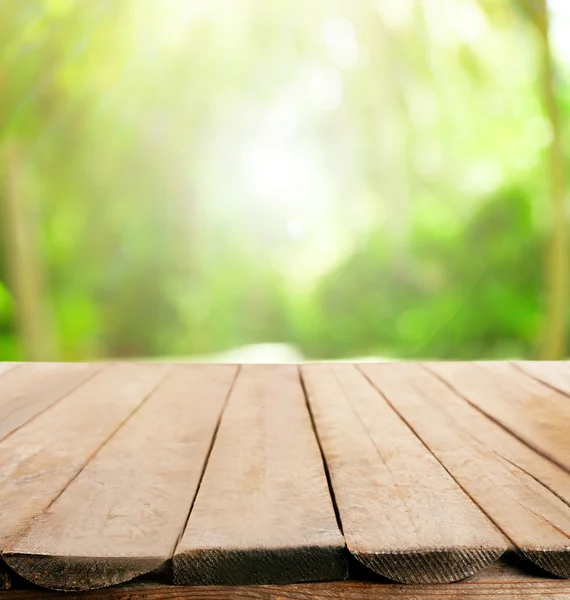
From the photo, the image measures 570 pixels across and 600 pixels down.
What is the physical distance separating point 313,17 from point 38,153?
12.4 feet

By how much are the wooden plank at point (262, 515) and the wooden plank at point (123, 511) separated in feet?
0.08

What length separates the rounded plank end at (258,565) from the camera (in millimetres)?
682

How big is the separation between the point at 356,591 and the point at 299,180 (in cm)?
843

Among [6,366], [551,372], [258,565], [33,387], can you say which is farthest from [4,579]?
[551,372]

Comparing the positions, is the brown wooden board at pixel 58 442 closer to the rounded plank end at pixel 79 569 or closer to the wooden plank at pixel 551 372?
the rounded plank end at pixel 79 569

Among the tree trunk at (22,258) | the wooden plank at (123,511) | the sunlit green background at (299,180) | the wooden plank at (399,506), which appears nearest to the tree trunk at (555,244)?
the sunlit green background at (299,180)

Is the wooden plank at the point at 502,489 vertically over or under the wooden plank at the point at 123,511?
under

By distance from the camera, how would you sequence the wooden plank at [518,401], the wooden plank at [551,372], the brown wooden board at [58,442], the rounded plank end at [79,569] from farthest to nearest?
the wooden plank at [551,372], the wooden plank at [518,401], the brown wooden board at [58,442], the rounded plank end at [79,569]

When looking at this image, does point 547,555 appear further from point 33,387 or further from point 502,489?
point 33,387

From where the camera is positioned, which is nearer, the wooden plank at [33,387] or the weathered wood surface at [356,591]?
the weathered wood surface at [356,591]

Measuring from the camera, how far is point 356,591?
698 mm

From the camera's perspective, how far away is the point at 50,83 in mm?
7000

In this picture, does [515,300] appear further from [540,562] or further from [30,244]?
[540,562]

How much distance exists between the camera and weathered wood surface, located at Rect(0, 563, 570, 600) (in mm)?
692
